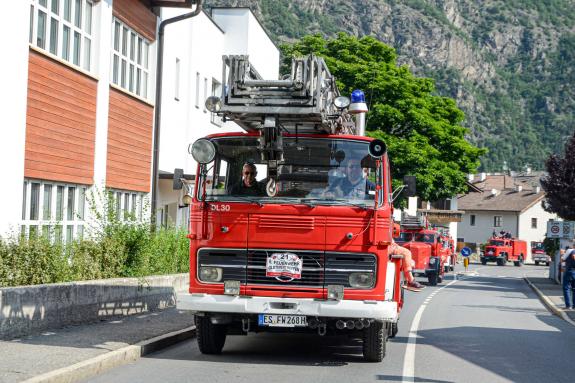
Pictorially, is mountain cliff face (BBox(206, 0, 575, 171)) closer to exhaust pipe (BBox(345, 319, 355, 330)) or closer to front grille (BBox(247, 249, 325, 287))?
front grille (BBox(247, 249, 325, 287))

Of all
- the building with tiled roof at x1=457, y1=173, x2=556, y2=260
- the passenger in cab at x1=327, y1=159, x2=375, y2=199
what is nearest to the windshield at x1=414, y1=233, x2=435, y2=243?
the passenger in cab at x1=327, y1=159, x2=375, y2=199

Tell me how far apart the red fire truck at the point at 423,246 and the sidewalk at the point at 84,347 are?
22333 mm

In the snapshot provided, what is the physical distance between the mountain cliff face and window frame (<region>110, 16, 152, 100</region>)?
424 ft

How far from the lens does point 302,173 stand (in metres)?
11.8

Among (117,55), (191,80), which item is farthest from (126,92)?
(191,80)

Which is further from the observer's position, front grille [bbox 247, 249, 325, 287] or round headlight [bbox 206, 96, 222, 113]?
round headlight [bbox 206, 96, 222, 113]

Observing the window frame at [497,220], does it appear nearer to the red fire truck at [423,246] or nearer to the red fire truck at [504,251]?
the red fire truck at [504,251]

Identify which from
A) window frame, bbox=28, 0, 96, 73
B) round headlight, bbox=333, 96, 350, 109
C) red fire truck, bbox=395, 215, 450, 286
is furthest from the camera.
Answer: red fire truck, bbox=395, 215, 450, 286

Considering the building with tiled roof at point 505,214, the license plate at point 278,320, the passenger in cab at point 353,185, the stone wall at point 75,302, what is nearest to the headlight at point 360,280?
the license plate at point 278,320

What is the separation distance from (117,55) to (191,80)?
24.7ft

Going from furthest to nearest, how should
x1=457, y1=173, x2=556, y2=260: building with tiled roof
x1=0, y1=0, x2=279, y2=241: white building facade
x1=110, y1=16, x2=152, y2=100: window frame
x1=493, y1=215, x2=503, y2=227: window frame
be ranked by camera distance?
x1=493, y1=215, x2=503, y2=227: window frame
x1=457, y1=173, x2=556, y2=260: building with tiled roof
x1=110, y1=16, x2=152, y2=100: window frame
x1=0, y1=0, x2=279, y2=241: white building facade

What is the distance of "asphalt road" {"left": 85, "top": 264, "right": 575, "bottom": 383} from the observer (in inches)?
421

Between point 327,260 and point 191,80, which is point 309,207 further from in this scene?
point 191,80

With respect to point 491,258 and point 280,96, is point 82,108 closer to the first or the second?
point 280,96
